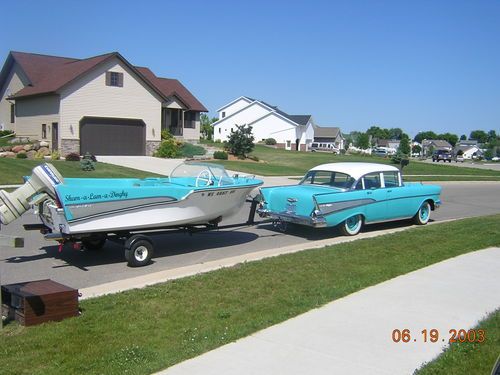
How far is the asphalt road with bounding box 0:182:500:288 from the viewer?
7738 mm

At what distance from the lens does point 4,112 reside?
137ft

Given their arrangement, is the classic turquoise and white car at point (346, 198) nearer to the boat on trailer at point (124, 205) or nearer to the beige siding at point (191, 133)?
the boat on trailer at point (124, 205)

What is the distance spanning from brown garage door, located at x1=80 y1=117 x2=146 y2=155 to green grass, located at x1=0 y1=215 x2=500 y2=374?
27177 mm

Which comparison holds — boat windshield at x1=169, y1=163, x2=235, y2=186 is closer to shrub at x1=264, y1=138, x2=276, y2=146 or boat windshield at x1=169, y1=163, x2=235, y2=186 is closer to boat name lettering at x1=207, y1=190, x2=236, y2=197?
boat name lettering at x1=207, y1=190, x2=236, y2=197

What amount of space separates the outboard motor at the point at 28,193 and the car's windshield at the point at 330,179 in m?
6.07

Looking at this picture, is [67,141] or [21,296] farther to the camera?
[67,141]

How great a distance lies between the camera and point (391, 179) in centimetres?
1241

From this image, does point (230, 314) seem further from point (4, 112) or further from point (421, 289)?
point (4, 112)

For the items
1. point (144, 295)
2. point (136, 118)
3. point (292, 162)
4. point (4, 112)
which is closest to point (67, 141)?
point (136, 118)

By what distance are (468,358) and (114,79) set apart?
32537 mm

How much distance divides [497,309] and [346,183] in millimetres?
5810
